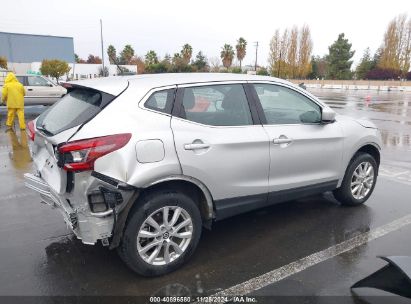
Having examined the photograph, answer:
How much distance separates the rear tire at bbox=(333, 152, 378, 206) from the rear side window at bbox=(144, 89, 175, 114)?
104 inches

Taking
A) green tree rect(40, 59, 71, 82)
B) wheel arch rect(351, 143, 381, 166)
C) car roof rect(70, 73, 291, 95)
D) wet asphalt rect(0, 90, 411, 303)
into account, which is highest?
green tree rect(40, 59, 71, 82)

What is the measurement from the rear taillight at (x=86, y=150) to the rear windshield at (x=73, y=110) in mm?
267

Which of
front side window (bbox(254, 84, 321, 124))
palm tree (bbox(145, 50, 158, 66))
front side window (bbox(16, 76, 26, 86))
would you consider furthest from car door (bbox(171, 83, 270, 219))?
Answer: palm tree (bbox(145, 50, 158, 66))

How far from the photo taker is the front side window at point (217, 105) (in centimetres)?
341

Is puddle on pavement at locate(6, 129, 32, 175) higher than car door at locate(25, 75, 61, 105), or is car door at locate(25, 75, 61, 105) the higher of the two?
car door at locate(25, 75, 61, 105)

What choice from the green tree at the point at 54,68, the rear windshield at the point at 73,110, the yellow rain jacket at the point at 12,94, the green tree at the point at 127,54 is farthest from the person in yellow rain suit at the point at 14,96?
the green tree at the point at 127,54

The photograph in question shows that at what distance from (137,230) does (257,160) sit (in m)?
1.38

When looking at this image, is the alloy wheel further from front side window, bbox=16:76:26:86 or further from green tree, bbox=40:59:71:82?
green tree, bbox=40:59:71:82

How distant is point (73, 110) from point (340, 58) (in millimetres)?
74434

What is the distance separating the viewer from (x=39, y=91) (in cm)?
1552

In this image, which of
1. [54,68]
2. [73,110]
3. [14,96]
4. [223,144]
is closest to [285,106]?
[223,144]

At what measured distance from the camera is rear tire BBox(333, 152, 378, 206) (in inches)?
185

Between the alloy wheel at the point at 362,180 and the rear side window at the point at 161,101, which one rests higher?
the rear side window at the point at 161,101

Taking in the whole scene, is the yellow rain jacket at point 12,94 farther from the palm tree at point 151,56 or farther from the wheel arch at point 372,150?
the palm tree at point 151,56
